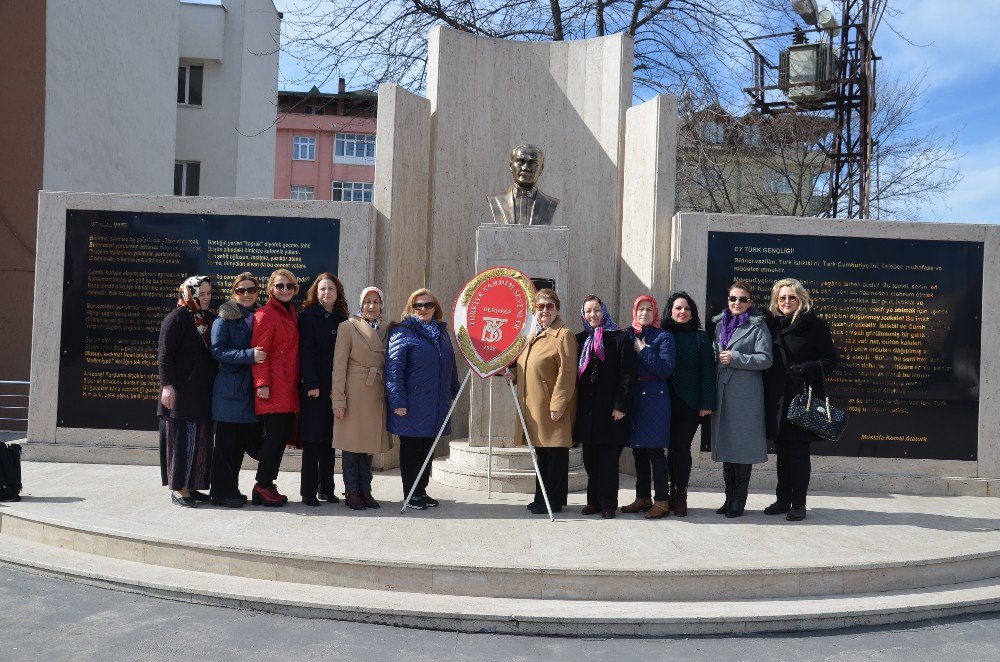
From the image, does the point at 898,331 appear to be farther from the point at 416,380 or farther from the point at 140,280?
the point at 140,280

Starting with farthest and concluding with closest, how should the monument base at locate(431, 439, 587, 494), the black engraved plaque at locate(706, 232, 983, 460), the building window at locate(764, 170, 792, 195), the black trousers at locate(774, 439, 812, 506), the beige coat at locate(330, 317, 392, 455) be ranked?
the building window at locate(764, 170, 792, 195) → the black engraved plaque at locate(706, 232, 983, 460) → the monument base at locate(431, 439, 587, 494) → the black trousers at locate(774, 439, 812, 506) → the beige coat at locate(330, 317, 392, 455)

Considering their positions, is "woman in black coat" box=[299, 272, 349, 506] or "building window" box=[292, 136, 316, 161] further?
"building window" box=[292, 136, 316, 161]

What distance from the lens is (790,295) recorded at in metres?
6.73

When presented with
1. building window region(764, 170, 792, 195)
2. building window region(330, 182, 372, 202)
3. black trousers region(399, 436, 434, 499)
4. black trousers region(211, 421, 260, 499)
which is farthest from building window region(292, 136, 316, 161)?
black trousers region(399, 436, 434, 499)

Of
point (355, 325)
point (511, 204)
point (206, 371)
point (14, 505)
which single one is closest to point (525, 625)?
point (355, 325)

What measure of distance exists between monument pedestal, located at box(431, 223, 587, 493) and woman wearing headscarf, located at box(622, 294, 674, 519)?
1356 millimetres

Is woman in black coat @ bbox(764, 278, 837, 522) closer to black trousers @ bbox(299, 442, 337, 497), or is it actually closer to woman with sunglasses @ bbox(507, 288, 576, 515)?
woman with sunglasses @ bbox(507, 288, 576, 515)

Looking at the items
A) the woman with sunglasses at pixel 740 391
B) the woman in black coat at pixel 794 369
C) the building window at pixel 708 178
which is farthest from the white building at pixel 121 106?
the woman in black coat at pixel 794 369

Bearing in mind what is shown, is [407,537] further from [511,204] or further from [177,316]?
[511,204]

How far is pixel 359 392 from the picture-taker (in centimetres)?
657

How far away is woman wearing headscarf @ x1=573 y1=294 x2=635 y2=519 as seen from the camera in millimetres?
6465

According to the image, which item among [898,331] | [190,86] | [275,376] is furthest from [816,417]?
[190,86]

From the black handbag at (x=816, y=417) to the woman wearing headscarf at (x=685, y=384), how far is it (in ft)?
2.02

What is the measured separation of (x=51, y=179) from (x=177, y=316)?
10.7 m
